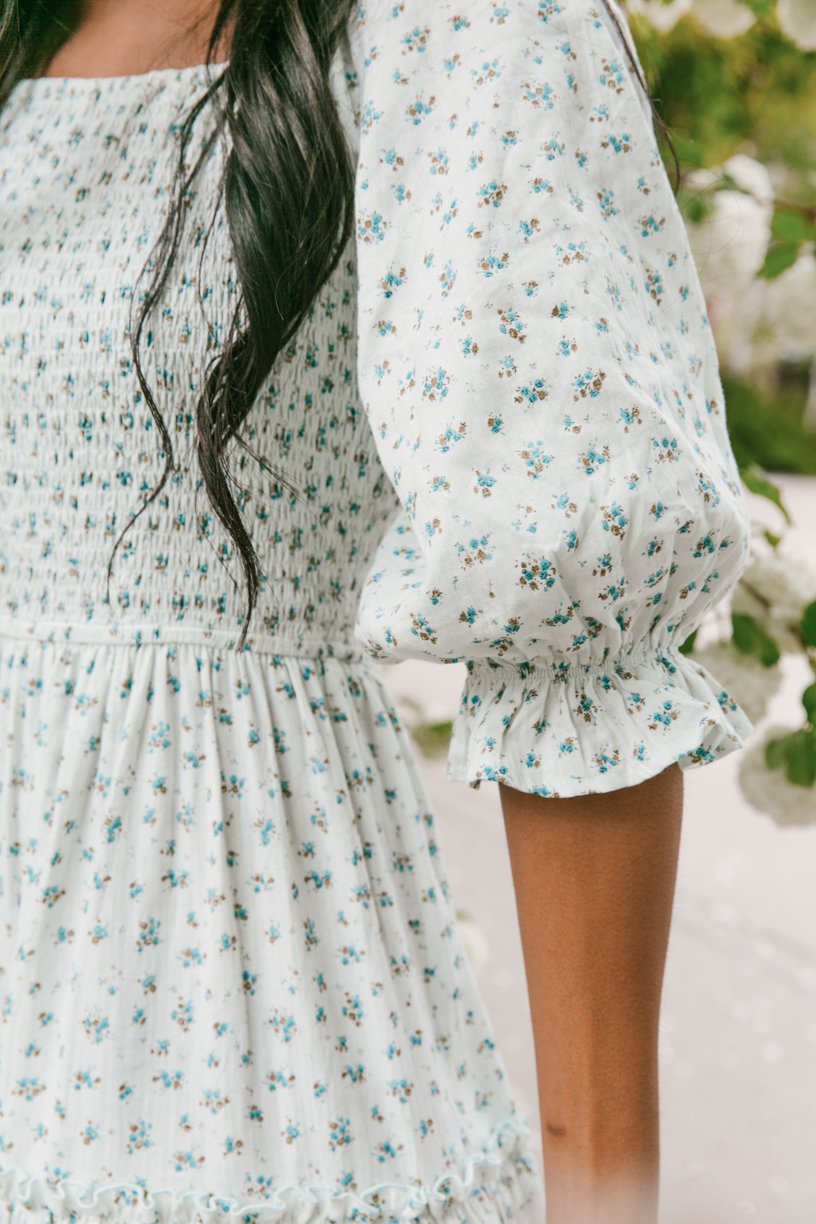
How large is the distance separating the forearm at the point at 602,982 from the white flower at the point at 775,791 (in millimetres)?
628

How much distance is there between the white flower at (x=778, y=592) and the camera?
113cm

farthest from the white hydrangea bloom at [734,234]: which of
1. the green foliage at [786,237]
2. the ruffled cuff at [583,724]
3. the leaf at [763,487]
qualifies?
the ruffled cuff at [583,724]

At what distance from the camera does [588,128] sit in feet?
1.89

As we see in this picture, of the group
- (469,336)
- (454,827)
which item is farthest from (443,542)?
(454,827)

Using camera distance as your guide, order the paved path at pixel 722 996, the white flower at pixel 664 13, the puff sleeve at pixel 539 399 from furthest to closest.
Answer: the paved path at pixel 722 996 < the white flower at pixel 664 13 < the puff sleeve at pixel 539 399

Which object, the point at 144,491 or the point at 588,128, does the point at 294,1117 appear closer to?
the point at 144,491

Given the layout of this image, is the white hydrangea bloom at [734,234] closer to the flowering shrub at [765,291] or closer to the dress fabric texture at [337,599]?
the flowering shrub at [765,291]

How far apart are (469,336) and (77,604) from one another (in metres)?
0.27

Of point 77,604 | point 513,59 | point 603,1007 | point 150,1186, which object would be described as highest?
point 513,59

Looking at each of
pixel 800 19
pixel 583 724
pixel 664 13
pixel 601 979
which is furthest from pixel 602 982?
pixel 664 13

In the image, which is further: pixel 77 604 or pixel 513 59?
pixel 77 604

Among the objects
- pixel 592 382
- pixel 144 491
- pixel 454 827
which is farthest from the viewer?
pixel 454 827

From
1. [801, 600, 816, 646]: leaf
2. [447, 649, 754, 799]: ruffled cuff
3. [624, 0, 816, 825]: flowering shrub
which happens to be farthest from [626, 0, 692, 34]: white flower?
[447, 649, 754, 799]: ruffled cuff

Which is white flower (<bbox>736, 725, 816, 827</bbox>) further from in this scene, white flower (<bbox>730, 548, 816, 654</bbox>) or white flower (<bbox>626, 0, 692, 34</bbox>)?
white flower (<bbox>626, 0, 692, 34</bbox>)
